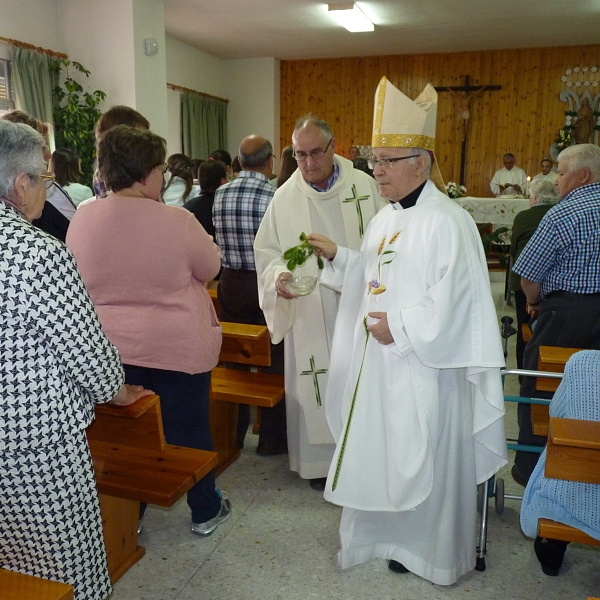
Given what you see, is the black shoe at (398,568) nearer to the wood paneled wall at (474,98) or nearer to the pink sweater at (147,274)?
the pink sweater at (147,274)

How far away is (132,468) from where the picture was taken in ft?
7.08

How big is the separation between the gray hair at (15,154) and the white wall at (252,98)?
10.7 metres

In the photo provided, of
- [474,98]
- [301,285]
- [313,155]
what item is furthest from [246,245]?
[474,98]

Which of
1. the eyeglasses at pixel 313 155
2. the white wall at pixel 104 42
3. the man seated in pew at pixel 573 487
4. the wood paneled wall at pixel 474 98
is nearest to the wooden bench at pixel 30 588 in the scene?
the man seated in pew at pixel 573 487

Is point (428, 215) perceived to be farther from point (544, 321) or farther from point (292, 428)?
point (292, 428)

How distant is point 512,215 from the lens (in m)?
8.43

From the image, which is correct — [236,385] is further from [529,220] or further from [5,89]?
[5,89]

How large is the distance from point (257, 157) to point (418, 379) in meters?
1.57

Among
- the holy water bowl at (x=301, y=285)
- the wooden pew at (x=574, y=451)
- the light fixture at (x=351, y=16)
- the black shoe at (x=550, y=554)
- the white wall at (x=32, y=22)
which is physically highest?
the light fixture at (x=351, y=16)

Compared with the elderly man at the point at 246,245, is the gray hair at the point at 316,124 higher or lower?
higher

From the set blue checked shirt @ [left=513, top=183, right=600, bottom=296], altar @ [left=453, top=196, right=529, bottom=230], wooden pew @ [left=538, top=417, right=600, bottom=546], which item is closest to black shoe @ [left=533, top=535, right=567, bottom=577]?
wooden pew @ [left=538, top=417, right=600, bottom=546]

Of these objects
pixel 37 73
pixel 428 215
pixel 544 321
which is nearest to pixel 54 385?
pixel 428 215

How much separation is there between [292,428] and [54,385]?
168 cm

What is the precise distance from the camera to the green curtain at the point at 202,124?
1074 centimetres
